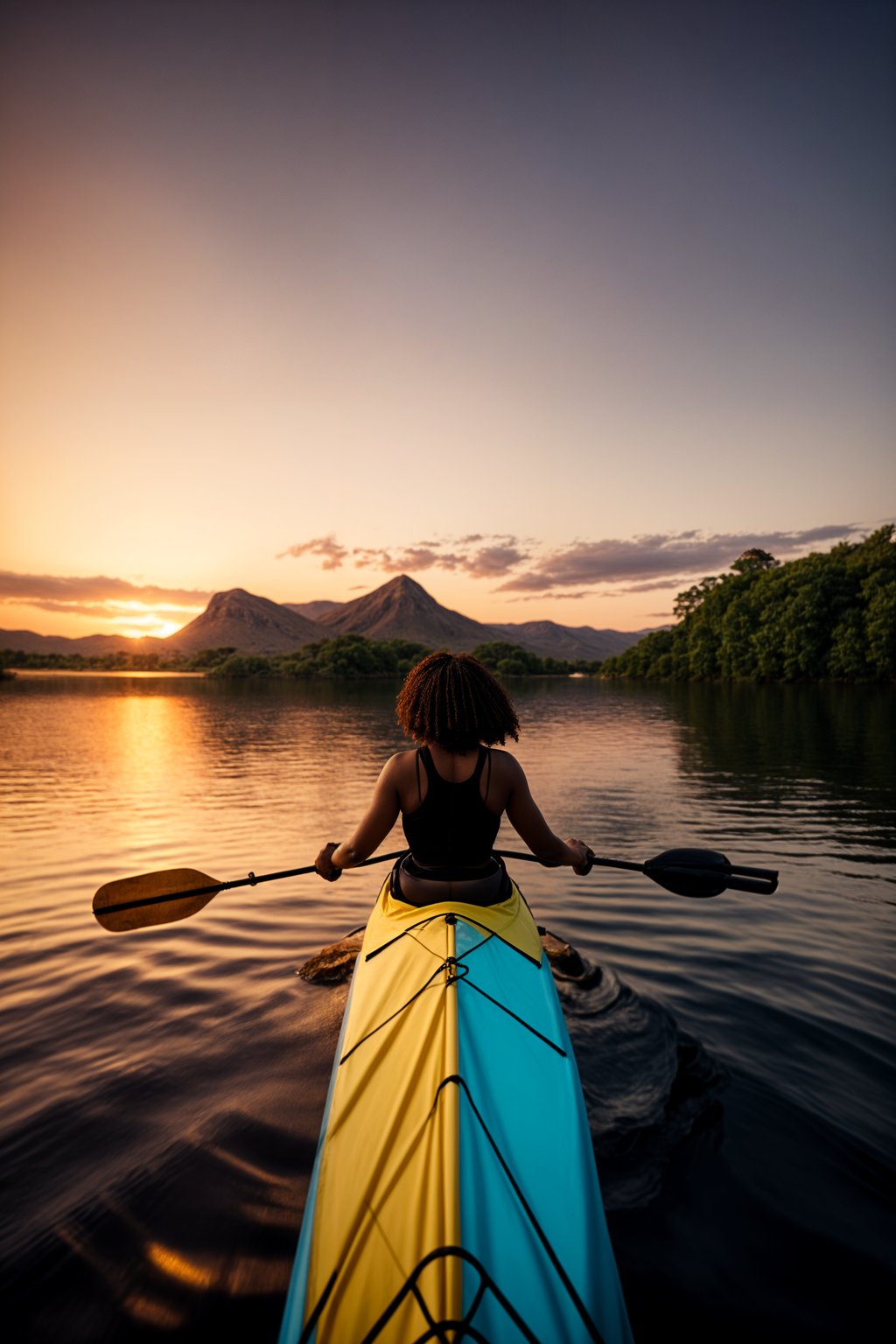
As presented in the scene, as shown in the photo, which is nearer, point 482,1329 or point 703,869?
point 482,1329

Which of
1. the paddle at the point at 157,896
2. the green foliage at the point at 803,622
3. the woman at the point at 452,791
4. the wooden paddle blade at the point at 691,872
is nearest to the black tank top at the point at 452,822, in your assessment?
the woman at the point at 452,791

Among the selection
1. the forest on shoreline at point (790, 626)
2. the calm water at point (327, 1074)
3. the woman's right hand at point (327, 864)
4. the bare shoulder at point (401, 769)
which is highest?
the forest on shoreline at point (790, 626)

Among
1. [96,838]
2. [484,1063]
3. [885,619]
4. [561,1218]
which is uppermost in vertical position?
[885,619]

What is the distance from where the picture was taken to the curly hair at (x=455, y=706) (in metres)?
3.78

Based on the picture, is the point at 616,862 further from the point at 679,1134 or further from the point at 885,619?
the point at 885,619

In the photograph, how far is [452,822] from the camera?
151 inches

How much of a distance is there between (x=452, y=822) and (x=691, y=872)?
2.43 metres

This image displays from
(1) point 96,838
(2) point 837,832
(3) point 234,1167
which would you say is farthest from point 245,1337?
(2) point 837,832

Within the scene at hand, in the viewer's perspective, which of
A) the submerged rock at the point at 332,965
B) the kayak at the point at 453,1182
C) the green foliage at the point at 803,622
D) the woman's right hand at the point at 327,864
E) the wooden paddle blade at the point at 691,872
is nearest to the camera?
the kayak at the point at 453,1182

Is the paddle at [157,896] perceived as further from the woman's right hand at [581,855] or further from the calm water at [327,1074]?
the woman's right hand at [581,855]

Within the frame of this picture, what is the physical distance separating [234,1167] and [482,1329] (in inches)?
96.1

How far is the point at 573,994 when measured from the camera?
18.3 feet

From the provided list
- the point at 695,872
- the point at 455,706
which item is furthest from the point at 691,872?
the point at 455,706

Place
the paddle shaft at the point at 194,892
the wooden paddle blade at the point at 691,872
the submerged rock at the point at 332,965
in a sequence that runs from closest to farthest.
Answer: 1. the paddle shaft at the point at 194,892
2. the wooden paddle blade at the point at 691,872
3. the submerged rock at the point at 332,965
